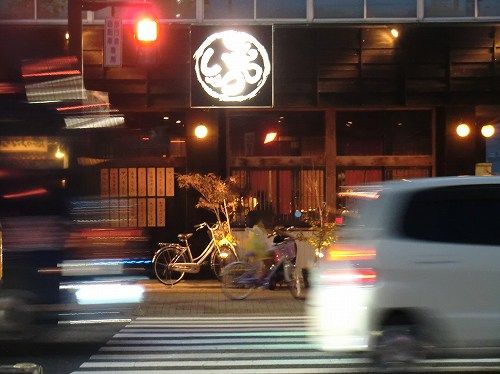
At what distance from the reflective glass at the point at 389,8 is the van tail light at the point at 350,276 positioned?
38.7 ft

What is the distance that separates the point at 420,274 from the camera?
918 centimetres

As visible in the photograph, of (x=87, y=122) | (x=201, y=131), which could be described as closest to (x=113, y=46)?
(x=201, y=131)

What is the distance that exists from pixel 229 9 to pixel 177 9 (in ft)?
3.79

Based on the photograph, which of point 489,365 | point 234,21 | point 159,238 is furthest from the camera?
point 159,238

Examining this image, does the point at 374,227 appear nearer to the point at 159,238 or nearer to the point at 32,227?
the point at 32,227

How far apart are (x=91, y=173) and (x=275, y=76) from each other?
29.4 feet

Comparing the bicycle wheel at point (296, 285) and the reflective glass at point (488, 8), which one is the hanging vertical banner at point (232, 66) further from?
the reflective glass at point (488, 8)

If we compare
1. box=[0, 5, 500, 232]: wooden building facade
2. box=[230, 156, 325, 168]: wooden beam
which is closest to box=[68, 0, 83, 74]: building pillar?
box=[0, 5, 500, 232]: wooden building facade

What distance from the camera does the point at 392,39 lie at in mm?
20234

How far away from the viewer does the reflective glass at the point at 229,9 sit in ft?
66.4

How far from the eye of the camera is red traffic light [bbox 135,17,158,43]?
57.1 ft

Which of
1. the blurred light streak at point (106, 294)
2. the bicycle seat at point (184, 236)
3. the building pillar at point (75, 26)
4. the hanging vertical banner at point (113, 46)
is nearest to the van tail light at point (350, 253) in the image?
the blurred light streak at point (106, 294)

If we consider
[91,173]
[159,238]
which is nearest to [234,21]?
[159,238]

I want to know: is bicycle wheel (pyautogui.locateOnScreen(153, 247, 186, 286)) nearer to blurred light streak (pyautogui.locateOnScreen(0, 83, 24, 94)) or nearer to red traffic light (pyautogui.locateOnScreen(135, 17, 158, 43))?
red traffic light (pyautogui.locateOnScreen(135, 17, 158, 43))
